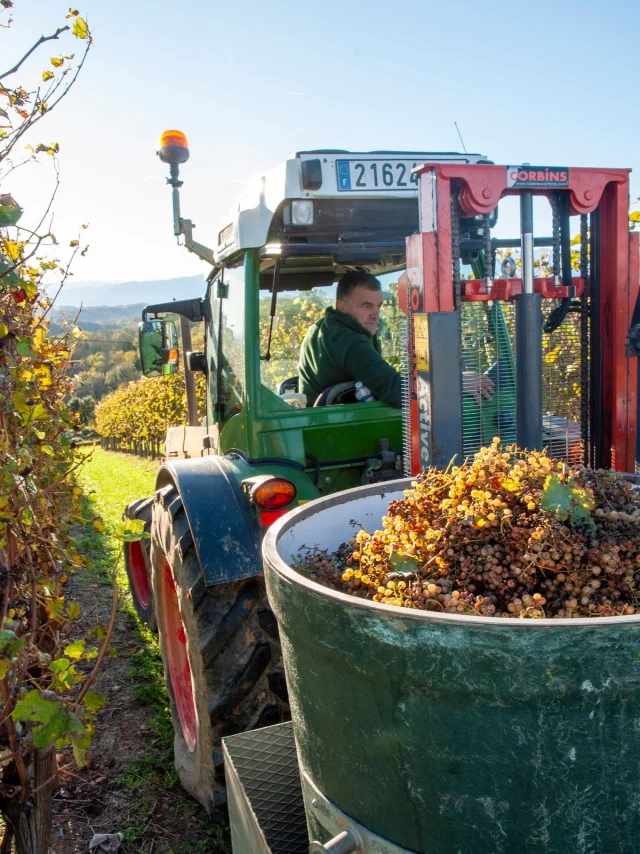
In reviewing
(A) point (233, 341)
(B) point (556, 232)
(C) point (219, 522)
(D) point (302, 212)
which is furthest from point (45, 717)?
(A) point (233, 341)

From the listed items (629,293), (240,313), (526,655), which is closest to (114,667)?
(240,313)

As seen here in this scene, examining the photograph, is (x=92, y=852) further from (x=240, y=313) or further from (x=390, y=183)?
(x=390, y=183)

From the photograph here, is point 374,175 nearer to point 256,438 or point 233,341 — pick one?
point 233,341

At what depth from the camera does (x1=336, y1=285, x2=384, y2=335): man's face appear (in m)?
3.83

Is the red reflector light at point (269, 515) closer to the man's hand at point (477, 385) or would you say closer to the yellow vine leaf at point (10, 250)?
the man's hand at point (477, 385)

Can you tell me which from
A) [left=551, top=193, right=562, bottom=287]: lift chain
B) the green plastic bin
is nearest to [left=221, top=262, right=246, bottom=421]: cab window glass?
[left=551, top=193, right=562, bottom=287]: lift chain

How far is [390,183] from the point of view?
3.10 meters

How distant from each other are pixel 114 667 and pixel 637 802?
388 cm

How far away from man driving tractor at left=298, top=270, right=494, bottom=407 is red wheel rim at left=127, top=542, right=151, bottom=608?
2146 millimetres

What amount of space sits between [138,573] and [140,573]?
0.05ft

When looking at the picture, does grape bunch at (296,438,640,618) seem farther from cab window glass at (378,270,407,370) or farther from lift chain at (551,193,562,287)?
cab window glass at (378,270,407,370)

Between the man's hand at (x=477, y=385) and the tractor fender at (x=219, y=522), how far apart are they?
960 mm

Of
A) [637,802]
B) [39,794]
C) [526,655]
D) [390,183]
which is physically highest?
[390,183]

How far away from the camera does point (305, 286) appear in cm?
391
